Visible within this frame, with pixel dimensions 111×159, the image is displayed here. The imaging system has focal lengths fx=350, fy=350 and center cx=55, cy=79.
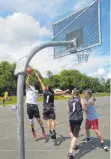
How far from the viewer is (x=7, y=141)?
35.8ft

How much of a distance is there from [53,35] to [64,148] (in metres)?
3.73

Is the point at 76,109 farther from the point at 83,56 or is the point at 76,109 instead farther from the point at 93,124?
the point at 83,56

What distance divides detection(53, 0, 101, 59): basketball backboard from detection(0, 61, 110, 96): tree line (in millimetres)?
64668

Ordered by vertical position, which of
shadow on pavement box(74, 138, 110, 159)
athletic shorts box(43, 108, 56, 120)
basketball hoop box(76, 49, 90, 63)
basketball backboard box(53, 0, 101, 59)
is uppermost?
basketball backboard box(53, 0, 101, 59)

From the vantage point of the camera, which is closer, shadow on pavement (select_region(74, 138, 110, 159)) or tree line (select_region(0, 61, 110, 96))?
shadow on pavement (select_region(74, 138, 110, 159))

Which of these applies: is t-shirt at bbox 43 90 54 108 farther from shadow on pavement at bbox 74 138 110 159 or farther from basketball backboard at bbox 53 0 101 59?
shadow on pavement at bbox 74 138 110 159

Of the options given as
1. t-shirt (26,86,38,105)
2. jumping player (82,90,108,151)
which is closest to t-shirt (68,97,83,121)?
jumping player (82,90,108,151)

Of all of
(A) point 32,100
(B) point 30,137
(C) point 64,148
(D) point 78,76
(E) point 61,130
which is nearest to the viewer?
(C) point 64,148

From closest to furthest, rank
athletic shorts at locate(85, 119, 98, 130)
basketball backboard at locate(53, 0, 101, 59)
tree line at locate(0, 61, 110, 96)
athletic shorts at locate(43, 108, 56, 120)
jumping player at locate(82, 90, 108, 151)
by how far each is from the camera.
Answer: jumping player at locate(82, 90, 108, 151)
athletic shorts at locate(85, 119, 98, 130)
basketball backboard at locate(53, 0, 101, 59)
athletic shorts at locate(43, 108, 56, 120)
tree line at locate(0, 61, 110, 96)

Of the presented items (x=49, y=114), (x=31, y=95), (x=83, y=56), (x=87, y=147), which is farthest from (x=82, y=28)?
(x=87, y=147)

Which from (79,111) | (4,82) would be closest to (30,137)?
(79,111)

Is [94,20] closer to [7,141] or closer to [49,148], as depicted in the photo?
[49,148]

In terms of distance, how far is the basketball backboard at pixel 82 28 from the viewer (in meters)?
9.79

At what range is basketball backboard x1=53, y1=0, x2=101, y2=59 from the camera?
979cm
